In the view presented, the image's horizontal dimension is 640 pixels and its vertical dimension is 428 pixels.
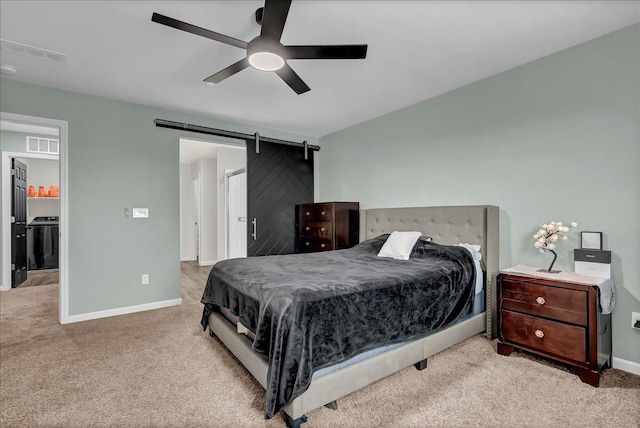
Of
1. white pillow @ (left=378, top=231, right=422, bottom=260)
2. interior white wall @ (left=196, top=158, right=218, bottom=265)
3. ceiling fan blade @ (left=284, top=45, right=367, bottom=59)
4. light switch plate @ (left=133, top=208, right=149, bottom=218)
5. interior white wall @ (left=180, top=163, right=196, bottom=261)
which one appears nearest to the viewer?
ceiling fan blade @ (left=284, top=45, right=367, bottom=59)

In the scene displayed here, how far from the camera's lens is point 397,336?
207 cm

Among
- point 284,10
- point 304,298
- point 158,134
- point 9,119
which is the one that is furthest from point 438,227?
point 9,119

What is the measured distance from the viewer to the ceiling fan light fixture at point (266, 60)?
2062 millimetres

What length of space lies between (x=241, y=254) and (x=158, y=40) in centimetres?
431

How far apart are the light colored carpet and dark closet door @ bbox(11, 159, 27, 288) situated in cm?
297

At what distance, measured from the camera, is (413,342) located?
7.20 ft

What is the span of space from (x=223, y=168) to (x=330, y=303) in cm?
549

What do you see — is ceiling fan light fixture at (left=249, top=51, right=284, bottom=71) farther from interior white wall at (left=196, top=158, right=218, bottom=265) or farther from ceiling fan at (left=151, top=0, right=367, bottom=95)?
interior white wall at (left=196, top=158, right=218, bottom=265)

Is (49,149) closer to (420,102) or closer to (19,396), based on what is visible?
(19,396)

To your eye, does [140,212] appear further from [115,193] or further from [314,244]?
[314,244]

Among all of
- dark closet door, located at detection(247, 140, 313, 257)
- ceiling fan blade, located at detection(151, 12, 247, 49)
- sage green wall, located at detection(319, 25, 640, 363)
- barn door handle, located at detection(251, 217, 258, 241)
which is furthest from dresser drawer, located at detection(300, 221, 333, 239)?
ceiling fan blade, located at detection(151, 12, 247, 49)

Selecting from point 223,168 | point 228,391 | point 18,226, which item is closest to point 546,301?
point 228,391

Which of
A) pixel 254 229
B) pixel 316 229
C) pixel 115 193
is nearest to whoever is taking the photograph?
pixel 115 193

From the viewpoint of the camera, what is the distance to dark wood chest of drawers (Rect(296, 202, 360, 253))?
443cm
